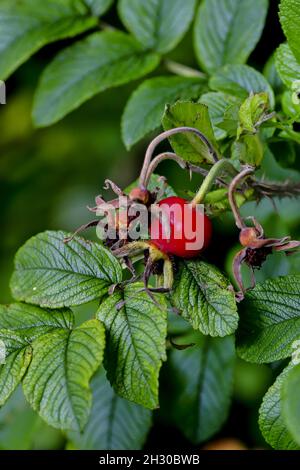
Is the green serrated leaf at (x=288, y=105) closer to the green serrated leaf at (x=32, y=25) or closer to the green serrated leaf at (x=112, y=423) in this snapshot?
the green serrated leaf at (x=32, y=25)

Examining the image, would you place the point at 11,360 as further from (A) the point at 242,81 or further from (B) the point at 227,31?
(B) the point at 227,31

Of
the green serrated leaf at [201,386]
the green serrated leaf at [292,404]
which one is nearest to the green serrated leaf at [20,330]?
the green serrated leaf at [292,404]

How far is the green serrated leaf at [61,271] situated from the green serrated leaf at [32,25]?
2.81 feet

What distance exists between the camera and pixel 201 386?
2277mm

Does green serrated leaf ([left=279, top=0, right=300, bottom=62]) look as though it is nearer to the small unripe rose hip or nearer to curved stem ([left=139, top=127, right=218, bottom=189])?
curved stem ([left=139, top=127, right=218, bottom=189])

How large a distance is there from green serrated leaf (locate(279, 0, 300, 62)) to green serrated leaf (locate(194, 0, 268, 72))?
0.55 meters

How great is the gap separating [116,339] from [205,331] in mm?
183

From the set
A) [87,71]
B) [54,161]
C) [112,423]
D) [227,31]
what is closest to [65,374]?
[112,423]

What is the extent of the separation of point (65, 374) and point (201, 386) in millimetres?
961

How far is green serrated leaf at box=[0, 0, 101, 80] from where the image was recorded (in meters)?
2.31
